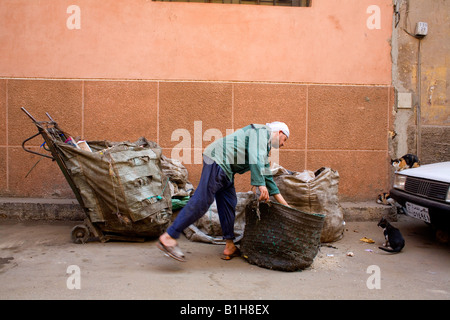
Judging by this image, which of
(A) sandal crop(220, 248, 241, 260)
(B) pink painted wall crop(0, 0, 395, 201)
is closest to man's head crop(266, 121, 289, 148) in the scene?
(A) sandal crop(220, 248, 241, 260)

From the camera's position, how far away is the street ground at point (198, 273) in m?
2.88

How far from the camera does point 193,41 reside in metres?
5.57

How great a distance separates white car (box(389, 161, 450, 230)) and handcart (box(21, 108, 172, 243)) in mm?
2725

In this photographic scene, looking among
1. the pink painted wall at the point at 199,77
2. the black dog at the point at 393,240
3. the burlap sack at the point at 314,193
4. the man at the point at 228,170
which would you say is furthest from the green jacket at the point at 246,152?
the pink painted wall at the point at 199,77

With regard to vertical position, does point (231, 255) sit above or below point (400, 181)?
below

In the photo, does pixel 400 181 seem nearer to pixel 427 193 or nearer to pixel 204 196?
pixel 427 193

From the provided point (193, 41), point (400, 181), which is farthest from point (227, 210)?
point (193, 41)

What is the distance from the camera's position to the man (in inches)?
131

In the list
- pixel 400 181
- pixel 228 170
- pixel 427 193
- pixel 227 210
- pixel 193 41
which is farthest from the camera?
pixel 193 41

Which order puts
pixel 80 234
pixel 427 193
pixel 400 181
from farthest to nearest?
1. pixel 400 181
2. pixel 80 234
3. pixel 427 193

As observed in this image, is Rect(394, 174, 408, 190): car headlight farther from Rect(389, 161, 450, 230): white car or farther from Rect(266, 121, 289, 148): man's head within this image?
Rect(266, 121, 289, 148): man's head

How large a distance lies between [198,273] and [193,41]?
355 cm

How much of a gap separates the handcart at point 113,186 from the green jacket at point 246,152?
89cm

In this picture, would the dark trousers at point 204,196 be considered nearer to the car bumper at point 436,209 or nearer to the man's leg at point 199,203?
the man's leg at point 199,203
